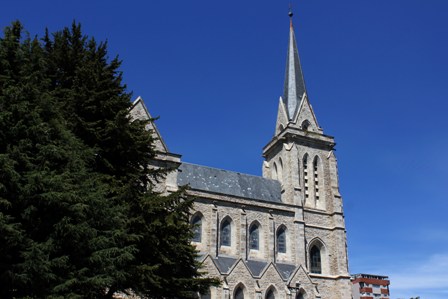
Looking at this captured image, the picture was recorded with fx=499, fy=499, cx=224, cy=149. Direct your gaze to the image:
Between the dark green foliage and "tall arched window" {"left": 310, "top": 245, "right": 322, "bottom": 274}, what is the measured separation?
846 inches

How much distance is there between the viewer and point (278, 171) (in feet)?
144

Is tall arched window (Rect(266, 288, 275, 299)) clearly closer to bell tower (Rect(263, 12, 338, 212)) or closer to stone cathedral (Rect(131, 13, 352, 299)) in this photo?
stone cathedral (Rect(131, 13, 352, 299))

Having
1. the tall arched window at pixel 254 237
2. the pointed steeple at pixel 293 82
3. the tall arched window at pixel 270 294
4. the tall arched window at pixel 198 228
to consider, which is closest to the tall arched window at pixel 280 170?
the pointed steeple at pixel 293 82

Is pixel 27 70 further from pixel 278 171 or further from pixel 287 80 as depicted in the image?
pixel 287 80

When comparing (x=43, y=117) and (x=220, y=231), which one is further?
(x=220, y=231)

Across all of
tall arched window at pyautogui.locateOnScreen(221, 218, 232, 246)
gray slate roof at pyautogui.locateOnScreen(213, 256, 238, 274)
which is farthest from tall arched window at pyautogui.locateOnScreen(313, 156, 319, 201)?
gray slate roof at pyautogui.locateOnScreen(213, 256, 238, 274)

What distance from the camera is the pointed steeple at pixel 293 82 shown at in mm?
46966

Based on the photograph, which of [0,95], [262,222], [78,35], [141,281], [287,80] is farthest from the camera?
[287,80]

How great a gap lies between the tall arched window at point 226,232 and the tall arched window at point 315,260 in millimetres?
7203

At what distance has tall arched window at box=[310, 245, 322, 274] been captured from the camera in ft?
128

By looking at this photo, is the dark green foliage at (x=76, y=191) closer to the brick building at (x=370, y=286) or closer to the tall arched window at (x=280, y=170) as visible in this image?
the tall arched window at (x=280, y=170)

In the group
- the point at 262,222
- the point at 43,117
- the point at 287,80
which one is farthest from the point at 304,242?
the point at 43,117

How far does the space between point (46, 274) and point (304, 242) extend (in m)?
28.3

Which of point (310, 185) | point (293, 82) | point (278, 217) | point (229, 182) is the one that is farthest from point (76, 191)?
point (293, 82)
